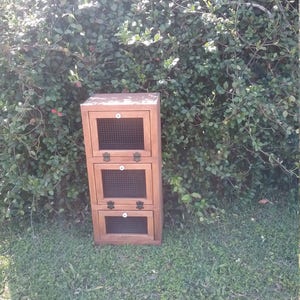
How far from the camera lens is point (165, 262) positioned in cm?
297

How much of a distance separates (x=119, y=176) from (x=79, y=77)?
0.80m

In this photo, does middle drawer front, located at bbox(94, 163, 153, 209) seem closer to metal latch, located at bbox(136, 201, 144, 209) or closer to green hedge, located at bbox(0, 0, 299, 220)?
metal latch, located at bbox(136, 201, 144, 209)

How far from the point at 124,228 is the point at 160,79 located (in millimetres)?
1161

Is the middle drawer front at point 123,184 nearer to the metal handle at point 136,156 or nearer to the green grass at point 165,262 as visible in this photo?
the metal handle at point 136,156

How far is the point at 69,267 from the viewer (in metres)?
2.96

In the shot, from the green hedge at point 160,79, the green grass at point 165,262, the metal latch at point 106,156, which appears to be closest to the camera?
the green grass at point 165,262

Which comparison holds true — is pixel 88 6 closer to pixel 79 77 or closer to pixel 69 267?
pixel 79 77

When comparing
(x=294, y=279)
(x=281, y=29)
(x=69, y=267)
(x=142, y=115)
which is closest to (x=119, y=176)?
(x=142, y=115)

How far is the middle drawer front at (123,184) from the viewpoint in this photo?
9.46 ft

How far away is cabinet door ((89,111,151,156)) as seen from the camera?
2.77 metres

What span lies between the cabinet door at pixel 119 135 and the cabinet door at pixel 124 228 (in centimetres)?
55

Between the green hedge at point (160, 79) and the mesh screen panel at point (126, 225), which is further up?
the green hedge at point (160, 79)

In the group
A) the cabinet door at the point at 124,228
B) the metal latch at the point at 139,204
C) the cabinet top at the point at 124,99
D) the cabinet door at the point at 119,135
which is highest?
the cabinet top at the point at 124,99

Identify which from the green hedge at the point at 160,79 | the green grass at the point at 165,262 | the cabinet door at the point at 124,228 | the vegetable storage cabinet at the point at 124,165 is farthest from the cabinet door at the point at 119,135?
the green grass at the point at 165,262
